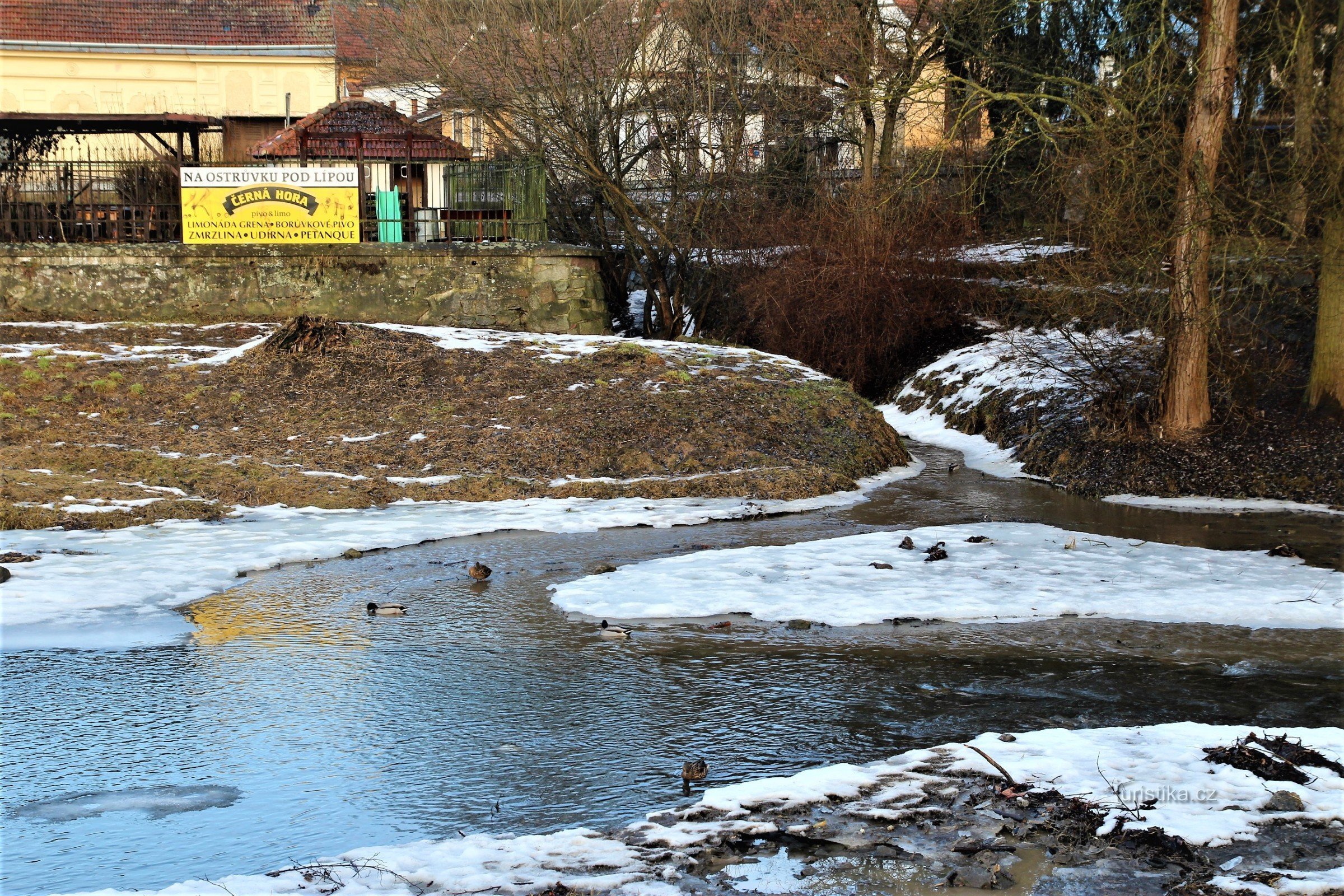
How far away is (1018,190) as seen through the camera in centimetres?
2612

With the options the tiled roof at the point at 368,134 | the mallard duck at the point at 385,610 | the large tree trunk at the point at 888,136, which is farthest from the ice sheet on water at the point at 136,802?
the large tree trunk at the point at 888,136

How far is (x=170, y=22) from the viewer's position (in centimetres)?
3284

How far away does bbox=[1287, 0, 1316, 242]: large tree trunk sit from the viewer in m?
13.4

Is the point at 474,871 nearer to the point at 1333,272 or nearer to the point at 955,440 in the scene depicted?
the point at 1333,272

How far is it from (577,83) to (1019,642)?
645 inches

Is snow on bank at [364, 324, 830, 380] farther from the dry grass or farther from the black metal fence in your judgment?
the black metal fence

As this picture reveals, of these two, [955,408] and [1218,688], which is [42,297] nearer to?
[955,408]

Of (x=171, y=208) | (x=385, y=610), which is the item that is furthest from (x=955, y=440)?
(x=171, y=208)

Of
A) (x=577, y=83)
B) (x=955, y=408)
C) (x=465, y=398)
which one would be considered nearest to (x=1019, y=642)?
(x=465, y=398)

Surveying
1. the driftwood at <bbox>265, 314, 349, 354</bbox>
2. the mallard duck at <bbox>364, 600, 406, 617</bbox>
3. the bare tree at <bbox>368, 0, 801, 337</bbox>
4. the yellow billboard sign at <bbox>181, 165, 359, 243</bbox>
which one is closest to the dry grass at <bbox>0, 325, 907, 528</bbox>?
the driftwood at <bbox>265, 314, 349, 354</bbox>

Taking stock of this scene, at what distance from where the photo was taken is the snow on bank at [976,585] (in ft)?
28.2

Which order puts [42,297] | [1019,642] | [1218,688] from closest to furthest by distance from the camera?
[1218,688]
[1019,642]
[42,297]

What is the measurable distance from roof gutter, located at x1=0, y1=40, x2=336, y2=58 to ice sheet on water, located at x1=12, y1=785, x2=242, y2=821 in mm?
30610

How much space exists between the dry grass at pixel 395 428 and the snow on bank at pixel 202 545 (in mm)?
399
